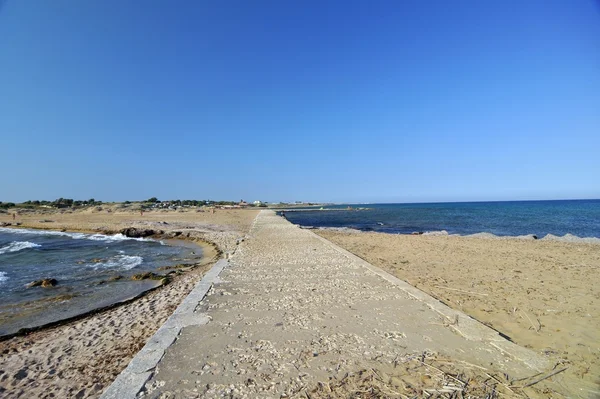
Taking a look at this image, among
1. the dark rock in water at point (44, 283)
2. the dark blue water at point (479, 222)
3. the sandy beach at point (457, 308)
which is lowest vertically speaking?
the dark blue water at point (479, 222)

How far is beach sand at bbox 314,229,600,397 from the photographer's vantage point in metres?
4.34

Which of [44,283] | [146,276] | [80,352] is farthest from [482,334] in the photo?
[44,283]

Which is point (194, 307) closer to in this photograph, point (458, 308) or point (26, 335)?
point (26, 335)

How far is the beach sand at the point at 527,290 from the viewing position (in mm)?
4344

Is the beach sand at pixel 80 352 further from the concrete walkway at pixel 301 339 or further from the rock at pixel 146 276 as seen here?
the rock at pixel 146 276

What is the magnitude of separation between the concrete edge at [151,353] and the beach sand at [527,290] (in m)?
4.97

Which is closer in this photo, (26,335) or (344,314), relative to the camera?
(344,314)

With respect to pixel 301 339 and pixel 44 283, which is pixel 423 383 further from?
pixel 44 283

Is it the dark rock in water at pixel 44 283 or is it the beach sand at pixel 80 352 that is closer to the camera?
the beach sand at pixel 80 352


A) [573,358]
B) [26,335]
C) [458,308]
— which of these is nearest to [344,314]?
[458,308]

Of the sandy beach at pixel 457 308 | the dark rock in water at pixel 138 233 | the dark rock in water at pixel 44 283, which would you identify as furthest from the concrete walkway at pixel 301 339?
the dark rock in water at pixel 138 233

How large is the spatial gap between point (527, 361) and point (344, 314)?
260 cm

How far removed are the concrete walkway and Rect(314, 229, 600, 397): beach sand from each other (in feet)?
1.86

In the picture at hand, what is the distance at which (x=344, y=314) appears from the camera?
524 centimetres
